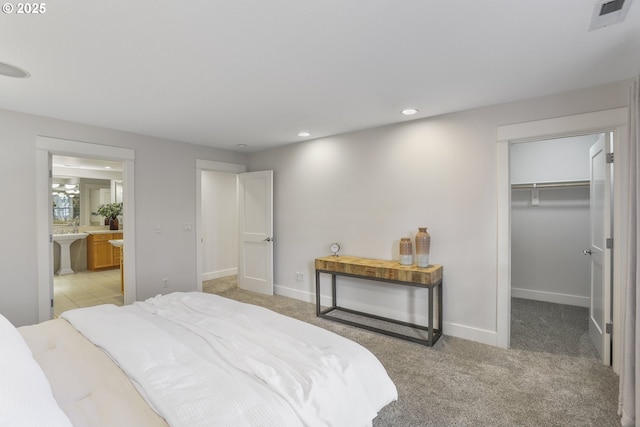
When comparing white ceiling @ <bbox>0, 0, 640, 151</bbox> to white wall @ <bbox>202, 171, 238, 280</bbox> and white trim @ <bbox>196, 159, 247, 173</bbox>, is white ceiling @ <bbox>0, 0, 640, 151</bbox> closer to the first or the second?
white trim @ <bbox>196, 159, 247, 173</bbox>

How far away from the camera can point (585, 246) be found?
4.18 m

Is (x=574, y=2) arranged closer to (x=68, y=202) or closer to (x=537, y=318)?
(x=537, y=318)

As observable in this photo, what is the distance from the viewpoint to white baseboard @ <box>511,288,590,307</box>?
417cm

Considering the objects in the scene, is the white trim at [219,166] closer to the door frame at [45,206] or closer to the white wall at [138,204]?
the white wall at [138,204]

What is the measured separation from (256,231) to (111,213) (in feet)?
14.7

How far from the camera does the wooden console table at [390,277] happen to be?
3032mm

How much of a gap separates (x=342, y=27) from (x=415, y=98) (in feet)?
4.34

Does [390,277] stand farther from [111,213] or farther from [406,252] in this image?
[111,213]

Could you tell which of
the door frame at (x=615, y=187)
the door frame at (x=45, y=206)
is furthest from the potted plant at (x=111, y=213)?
the door frame at (x=615, y=187)

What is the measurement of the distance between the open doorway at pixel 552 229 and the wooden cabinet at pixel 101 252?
768 centimetres

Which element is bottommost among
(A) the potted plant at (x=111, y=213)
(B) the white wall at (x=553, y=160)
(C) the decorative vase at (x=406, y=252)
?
(C) the decorative vase at (x=406, y=252)

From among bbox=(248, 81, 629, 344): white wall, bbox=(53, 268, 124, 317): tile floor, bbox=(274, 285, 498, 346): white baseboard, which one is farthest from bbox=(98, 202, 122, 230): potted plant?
bbox=(274, 285, 498, 346): white baseboard

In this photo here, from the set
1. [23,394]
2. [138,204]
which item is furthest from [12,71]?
[23,394]

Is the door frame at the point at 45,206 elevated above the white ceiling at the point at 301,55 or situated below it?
below
